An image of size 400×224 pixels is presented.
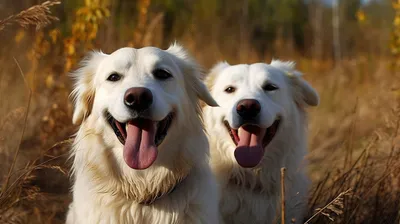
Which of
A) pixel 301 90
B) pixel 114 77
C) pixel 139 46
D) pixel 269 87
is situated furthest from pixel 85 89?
pixel 139 46

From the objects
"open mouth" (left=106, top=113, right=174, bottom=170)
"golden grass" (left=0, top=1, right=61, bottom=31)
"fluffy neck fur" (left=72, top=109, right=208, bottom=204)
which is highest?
"golden grass" (left=0, top=1, right=61, bottom=31)

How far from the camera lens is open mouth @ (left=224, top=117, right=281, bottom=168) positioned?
386 cm

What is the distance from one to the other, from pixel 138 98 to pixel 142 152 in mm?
300

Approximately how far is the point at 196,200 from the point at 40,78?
373 cm

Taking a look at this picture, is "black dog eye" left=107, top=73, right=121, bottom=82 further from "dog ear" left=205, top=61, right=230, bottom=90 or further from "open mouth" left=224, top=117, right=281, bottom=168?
"dog ear" left=205, top=61, right=230, bottom=90

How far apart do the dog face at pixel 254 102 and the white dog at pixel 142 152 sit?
1.74ft

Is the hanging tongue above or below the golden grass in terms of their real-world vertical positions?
below

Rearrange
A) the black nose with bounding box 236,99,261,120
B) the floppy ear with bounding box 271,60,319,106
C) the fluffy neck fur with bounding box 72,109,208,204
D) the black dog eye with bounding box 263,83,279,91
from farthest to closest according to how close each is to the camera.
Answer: the floppy ear with bounding box 271,60,319,106
the black dog eye with bounding box 263,83,279,91
the black nose with bounding box 236,99,261,120
the fluffy neck fur with bounding box 72,109,208,204

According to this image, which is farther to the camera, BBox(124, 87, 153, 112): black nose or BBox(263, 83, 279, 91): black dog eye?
BBox(263, 83, 279, 91): black dog eye

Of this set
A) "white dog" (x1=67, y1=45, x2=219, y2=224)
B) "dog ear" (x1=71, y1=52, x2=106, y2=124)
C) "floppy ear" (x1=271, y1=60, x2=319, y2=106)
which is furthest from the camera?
"floppy ear" (x1=271, y1=60, x2=319, y2=106)

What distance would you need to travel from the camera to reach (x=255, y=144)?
3916mm

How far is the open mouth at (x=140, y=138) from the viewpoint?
9.73 feet

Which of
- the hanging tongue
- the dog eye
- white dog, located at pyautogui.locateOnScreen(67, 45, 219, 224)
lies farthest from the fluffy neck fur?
the dog eye

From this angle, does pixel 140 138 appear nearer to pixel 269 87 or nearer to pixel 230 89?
pixel 230 89
